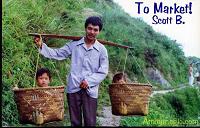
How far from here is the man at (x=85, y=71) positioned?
721 centimetres

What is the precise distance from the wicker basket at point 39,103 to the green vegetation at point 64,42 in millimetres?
623

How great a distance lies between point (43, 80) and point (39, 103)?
0.42 m

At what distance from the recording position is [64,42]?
8.00 m

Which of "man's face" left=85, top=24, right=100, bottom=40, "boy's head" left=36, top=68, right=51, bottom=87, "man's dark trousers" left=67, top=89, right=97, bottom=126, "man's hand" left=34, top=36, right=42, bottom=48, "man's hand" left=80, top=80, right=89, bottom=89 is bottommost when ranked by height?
"man's dark trousers" left=67, top=89, right=97, bottom=126

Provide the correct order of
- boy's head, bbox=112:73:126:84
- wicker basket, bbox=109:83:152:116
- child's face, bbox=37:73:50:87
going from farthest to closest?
boy's head, bbox=112:73:126:84 < wicker basket, bbox=109:83:152:116 < child's face, bbox=37:73:50:87

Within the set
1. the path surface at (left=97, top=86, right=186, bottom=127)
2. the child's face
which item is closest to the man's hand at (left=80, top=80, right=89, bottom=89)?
the child's face

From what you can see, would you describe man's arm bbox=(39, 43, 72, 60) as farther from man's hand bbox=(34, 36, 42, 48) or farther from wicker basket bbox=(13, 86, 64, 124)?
wicker basket bbox=(13, 86, 64, 124)

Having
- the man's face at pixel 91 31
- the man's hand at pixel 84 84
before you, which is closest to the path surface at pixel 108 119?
the man's hand at pixel 84 84

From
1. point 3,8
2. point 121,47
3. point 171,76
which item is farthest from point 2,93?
point 171,76

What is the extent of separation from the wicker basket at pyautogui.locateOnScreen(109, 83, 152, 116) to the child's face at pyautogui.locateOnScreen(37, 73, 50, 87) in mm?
893

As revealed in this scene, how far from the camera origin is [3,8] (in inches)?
308

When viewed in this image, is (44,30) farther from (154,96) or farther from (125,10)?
(154,96)

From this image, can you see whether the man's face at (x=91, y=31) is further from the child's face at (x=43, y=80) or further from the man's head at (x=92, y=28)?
the child's face at (x=43, y=80)

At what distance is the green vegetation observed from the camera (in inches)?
309
